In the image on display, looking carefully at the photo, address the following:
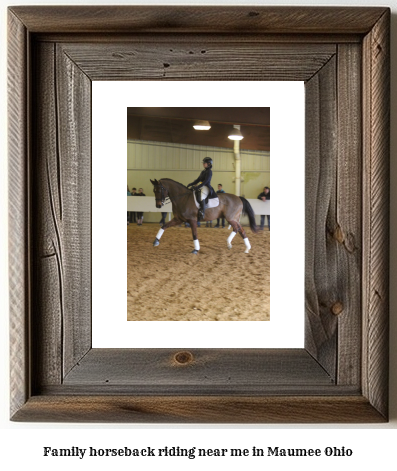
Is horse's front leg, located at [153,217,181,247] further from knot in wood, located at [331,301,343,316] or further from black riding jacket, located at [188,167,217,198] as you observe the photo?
knot in wood, located at [331,301,343,316]

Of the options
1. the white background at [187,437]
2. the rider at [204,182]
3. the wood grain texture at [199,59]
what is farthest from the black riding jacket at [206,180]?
the white background at [187,437]

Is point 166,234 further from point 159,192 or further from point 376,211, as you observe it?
point 376,211

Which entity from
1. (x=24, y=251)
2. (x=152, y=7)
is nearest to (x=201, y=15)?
(x=152, y=7)

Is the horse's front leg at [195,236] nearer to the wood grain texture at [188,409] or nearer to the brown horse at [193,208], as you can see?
the brown horse at [193,208]

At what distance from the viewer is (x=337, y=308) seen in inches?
21.4

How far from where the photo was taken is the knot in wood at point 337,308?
542mm

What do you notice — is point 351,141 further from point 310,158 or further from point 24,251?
point 24,251

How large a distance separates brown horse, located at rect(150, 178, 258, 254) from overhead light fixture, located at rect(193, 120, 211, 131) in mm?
73

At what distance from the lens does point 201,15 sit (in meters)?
0.52

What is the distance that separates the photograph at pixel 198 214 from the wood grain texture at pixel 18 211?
124 millimetres

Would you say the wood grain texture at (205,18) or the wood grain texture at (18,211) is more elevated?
the wood grain texture at (205,18)

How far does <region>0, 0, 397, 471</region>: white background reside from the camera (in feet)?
1.82

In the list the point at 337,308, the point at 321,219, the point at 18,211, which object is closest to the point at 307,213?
the point at 321,219

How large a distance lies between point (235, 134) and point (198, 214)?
0.35ft
